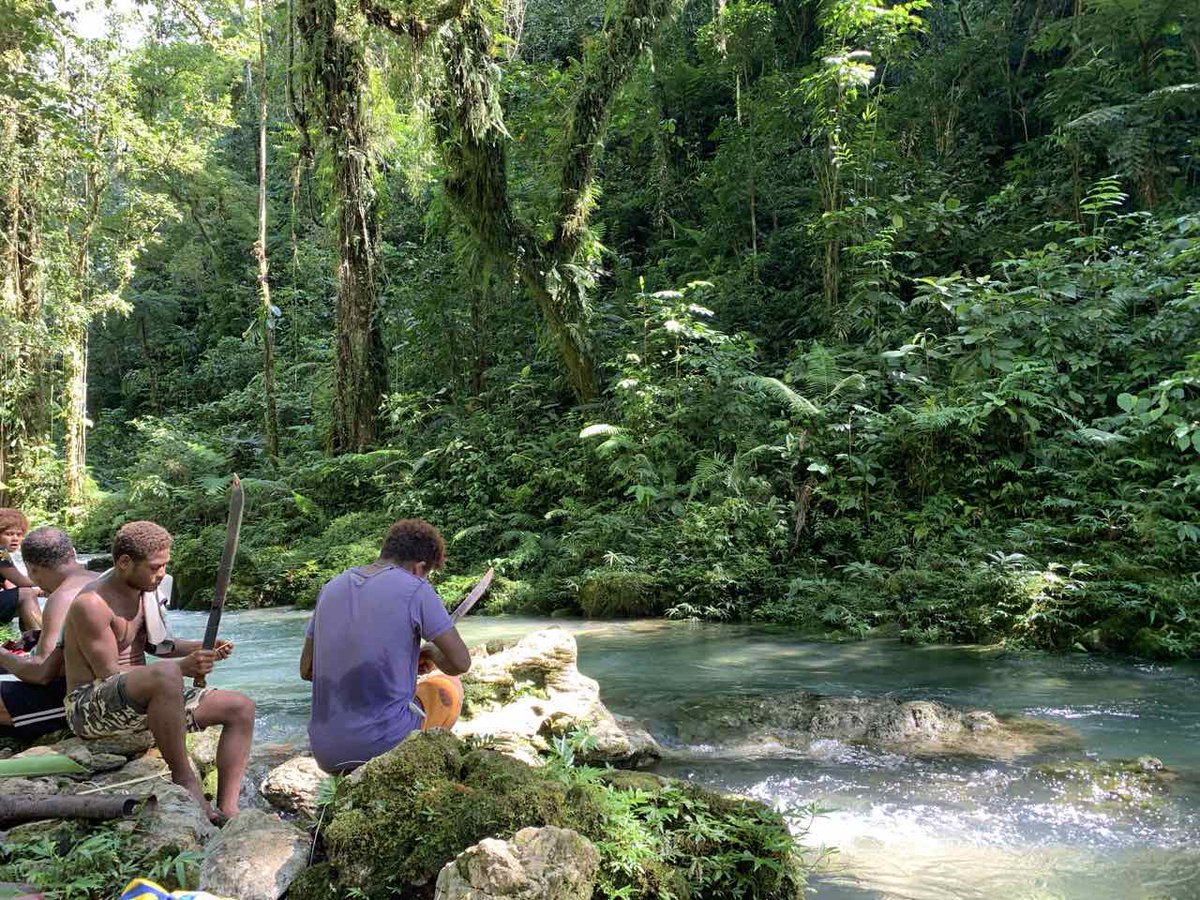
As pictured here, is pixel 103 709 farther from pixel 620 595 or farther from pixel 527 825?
pixel 620 595

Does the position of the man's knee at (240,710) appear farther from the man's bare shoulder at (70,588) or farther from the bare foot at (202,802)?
the man's bare shoulder at (70,588)

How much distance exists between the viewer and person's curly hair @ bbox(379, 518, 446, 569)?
3.94 metres

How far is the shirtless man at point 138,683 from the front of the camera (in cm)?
382

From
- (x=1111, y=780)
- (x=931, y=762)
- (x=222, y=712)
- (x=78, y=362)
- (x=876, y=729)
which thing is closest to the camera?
(x=222, y=712)

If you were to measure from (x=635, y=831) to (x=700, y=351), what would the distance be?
425 inches

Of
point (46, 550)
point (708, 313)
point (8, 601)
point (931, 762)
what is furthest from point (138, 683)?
Result: point (708, 313)

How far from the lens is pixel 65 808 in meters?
3.31

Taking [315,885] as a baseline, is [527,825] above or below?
above

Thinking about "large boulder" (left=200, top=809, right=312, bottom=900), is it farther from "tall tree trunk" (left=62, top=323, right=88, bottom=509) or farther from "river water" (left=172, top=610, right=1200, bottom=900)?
"tall tree trunk" (left=62, top=323, right=88, bottom=509)

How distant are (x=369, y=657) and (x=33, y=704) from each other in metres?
2.14

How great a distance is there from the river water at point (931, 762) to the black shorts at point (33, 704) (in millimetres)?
1551

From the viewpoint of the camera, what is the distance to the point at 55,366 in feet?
66.1

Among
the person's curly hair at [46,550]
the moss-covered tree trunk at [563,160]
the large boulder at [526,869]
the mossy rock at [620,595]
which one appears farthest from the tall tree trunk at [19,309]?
the large boulder at [526,869]

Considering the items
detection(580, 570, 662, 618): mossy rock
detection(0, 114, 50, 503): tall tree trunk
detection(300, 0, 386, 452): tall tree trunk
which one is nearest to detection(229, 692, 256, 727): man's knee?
detection(580, 570, 662, 618): mossy rock
